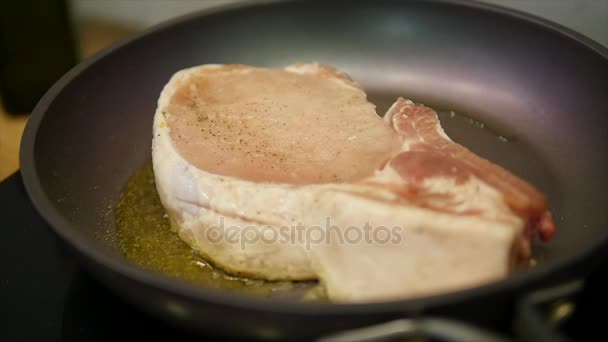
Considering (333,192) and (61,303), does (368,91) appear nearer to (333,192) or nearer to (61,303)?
(333,192)

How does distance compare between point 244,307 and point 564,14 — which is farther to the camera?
point 564,14

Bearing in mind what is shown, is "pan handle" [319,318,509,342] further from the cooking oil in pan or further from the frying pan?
the cooking oil in pan

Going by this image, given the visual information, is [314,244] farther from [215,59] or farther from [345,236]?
[215,59]

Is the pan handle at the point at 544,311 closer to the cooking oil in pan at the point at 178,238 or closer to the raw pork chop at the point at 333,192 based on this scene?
the raw pork chop at the point at 333,192

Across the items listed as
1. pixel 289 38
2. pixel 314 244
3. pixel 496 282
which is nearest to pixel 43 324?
pixel 314 244

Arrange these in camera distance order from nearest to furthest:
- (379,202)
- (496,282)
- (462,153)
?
(496,282)
(379,202)
(462,153)

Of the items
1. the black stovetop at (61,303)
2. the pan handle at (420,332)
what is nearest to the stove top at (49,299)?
the black stovetop at (61,303)
